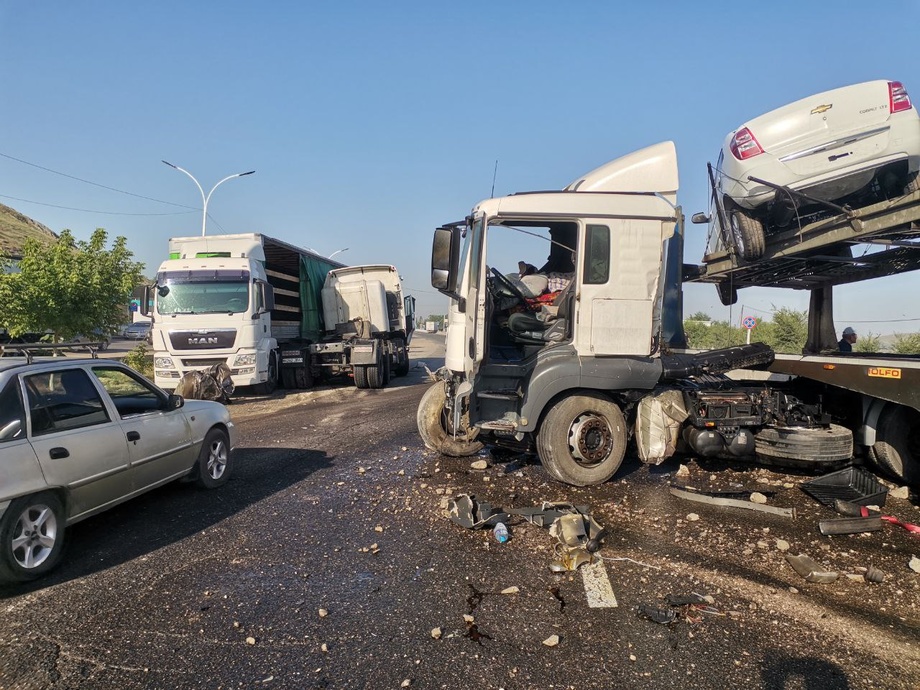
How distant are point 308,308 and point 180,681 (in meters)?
14.0

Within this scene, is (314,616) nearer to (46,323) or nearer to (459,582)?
(459,582)

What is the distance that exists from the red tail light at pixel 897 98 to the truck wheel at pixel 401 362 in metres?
14.7

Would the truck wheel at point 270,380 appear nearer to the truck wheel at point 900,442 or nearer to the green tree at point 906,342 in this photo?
the truck wheel at point 900,442

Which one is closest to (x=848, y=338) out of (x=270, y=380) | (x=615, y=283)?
(x=615, y=283)

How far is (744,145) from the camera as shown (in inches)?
221

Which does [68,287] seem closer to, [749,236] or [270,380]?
[270,380]

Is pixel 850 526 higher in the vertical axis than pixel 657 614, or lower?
higher

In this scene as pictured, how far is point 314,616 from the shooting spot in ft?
10.8

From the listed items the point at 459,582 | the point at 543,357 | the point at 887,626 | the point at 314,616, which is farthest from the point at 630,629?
the point at 543,357

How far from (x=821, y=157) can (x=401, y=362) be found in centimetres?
1505

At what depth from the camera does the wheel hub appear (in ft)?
18.0

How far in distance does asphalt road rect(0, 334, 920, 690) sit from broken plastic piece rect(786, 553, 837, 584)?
0.19 feet

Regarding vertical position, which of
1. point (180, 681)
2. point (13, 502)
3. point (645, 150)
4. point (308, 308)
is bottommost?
point (180, 681)

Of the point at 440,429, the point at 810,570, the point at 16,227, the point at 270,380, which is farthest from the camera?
the point at 16,227
